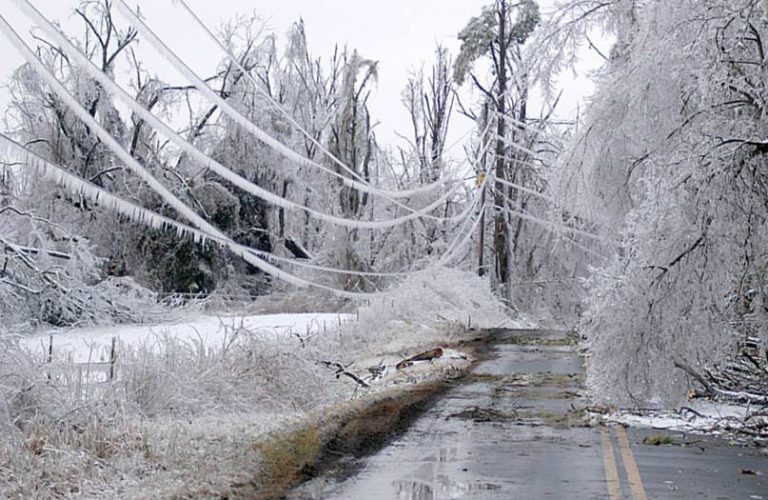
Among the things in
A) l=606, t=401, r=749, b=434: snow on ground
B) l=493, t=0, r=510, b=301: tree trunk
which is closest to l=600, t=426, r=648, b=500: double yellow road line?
l=606, t=401, r=749, b=434: snow on ground

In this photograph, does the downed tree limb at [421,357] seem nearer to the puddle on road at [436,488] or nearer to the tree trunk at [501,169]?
the puddle on road at [436,488]

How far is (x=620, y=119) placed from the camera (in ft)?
41.2

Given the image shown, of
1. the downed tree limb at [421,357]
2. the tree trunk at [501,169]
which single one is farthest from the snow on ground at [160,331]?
the tree trunk at [501,169]

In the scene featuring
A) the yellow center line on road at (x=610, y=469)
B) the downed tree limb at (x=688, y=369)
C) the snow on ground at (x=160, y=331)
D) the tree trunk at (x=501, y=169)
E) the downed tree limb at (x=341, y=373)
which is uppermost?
the tree trunk at (x=501, y=169)

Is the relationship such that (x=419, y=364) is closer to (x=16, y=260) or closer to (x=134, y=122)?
(x=16, y=260)

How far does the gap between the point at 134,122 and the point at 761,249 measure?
32.7 metres

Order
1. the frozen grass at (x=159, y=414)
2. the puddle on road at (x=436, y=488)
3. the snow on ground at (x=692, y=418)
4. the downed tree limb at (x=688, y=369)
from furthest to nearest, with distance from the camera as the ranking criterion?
the snow on ground at (x=692, y=418)
the downed tree limb at (x=688, y=369)
the puddle on road at (x=436, y=488)
the frozen grass at (x=159, y=414)

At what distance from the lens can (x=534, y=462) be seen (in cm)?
1000

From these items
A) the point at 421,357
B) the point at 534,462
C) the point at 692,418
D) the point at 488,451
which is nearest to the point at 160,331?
the point at 421,357

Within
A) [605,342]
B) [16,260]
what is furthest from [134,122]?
[605,342]

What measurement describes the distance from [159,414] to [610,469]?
194 inches

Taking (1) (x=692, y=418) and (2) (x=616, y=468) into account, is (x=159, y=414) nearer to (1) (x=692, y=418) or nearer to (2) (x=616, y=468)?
(2) (x=616, y=468)

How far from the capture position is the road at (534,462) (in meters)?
8.53

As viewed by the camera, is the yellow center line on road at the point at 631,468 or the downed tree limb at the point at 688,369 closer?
the yellow center line on road at the point at 631,468
